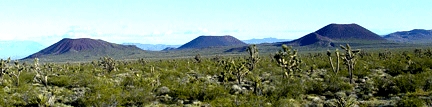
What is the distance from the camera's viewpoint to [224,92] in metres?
37.4

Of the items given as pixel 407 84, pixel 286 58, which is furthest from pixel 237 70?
pixel 407 84

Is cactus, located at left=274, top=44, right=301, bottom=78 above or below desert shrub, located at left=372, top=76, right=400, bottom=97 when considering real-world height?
above

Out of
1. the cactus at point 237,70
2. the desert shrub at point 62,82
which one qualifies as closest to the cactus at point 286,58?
the cactus at point 237,70

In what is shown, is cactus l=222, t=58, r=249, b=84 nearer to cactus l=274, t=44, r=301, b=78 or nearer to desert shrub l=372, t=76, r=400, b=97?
cactus l=274, t=44, r=301, b=78

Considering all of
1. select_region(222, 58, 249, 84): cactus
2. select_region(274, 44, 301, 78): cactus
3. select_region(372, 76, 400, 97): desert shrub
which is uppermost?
select_region(274, 44, 301, 78): cactus

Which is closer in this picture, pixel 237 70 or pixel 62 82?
pixel 237 70

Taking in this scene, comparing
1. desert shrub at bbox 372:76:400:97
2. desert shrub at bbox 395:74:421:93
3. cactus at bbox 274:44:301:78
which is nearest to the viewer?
desert shrub at bbox 395:74:421:93

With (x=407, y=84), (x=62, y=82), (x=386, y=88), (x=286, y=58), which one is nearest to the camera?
(x=407, y=84)

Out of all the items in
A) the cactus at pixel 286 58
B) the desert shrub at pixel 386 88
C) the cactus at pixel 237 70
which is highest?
the cactus at pixel 286 58

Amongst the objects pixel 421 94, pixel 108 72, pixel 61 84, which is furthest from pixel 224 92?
pixel 108 72

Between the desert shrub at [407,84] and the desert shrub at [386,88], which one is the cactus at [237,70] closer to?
the desert shrub at [386,88]

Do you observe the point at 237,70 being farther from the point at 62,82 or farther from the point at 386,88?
the point at 62,82

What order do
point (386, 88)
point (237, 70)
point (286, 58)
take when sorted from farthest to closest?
1. point (286, 58)
2. point (237, 70)
3. point (386, 88)

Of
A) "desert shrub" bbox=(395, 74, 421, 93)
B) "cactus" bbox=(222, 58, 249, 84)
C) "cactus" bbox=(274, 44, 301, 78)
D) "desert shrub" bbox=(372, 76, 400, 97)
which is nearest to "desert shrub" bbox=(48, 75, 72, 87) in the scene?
"cactus" bbox=(222, 58, 249, 84)
